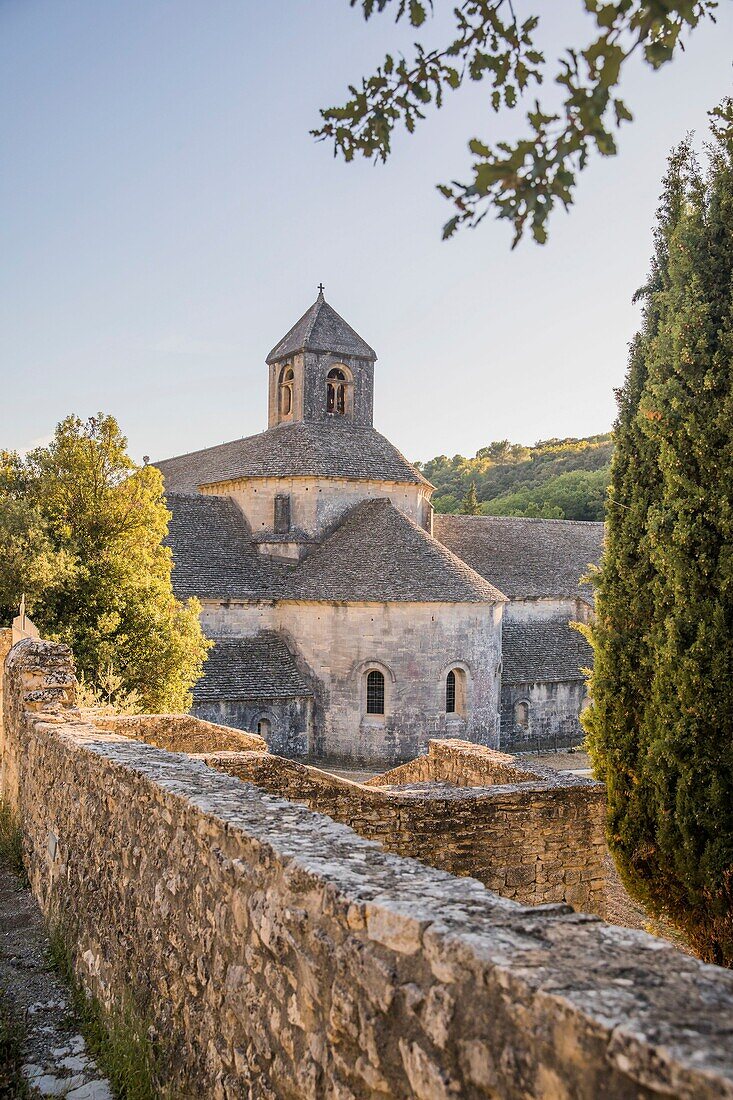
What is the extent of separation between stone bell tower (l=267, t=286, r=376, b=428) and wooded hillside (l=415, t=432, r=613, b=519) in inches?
843

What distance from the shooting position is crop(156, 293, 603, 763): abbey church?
2452 cm

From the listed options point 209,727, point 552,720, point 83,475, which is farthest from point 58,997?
point 552,720

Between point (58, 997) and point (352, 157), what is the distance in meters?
4.97

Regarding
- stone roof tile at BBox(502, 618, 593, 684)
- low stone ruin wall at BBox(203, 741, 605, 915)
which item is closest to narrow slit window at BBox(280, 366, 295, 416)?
stone roof tile at BBox(502, 618, 593, 684)

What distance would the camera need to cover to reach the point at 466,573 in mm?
25844

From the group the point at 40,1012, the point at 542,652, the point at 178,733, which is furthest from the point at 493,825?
the point at 542,652

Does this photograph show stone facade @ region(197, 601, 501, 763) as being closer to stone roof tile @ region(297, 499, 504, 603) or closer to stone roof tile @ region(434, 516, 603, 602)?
stone roof tile @ region(297, 499, 504, 603)

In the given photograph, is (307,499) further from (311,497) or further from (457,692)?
(457,692)

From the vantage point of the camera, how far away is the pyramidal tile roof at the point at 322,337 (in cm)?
3067

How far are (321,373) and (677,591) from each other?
23.5 metres

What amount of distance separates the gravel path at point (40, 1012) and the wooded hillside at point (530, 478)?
148 feet

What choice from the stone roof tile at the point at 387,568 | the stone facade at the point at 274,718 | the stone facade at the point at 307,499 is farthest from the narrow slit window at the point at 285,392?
the stone facade at the point at 274,718

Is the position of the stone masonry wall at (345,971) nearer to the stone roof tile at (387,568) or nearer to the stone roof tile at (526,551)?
the stone roof tile at (387,568)

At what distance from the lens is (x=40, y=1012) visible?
15.4 ft
